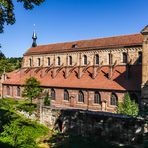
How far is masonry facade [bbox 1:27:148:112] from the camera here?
140 ft

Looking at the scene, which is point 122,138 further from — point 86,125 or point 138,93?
point 138,93

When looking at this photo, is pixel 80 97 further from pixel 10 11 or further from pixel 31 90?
pixel 10 11

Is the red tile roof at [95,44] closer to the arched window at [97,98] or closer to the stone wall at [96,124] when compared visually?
the arched window at [97,98]

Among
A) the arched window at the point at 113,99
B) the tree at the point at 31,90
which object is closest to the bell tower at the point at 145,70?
the arched window at the point at 113,99

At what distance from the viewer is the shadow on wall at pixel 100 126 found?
987 inches

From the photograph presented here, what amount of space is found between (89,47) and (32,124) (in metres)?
22.7

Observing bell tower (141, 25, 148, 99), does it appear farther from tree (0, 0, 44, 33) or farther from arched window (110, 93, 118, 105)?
tree (0, 0, 44, 33)

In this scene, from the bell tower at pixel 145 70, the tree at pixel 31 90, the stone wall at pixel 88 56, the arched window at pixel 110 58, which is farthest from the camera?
the arched window at pixel 110 58

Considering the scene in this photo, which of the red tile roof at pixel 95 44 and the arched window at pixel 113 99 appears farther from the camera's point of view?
the red tile roof at pixel 95 44

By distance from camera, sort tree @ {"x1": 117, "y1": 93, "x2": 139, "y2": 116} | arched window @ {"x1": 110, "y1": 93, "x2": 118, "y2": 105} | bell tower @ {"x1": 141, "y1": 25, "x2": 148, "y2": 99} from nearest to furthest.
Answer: tree @ {"x1": 117, "y1": 93, "x2": 139, "y2": 116} < bell tower @ {"x1": 141, "y1": 25, "x2": 148, "y2": 99} < arched window @ {"x1": 110, "y1": 93, "x2": 118, "y2": 105}

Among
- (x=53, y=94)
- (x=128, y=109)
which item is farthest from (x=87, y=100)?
(x=128, y=109)

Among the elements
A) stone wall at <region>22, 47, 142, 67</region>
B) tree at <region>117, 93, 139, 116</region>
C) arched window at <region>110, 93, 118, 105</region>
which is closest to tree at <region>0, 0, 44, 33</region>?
tree at <region>117, 93, 139, 116</region>

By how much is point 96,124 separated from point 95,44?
2697 centimetres

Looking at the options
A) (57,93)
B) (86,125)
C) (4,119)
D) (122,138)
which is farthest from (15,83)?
(122,138)
